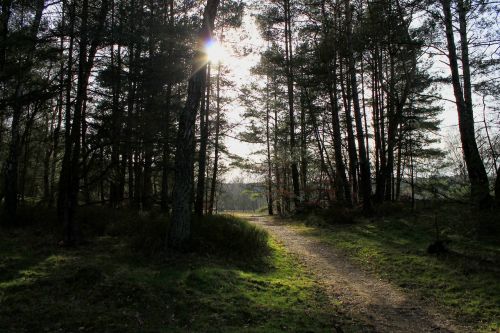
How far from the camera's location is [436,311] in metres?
6.13

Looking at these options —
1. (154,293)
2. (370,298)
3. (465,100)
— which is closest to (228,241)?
(154,293)

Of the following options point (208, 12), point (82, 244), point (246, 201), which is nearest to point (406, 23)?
point (208, 12)

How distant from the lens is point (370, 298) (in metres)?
6.80

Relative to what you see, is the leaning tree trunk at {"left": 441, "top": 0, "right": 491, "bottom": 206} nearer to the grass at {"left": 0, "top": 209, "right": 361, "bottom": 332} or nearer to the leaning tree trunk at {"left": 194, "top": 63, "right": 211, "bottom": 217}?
the grass at {"left": 0, "top": 209, "right": 361, "bottom": 332}

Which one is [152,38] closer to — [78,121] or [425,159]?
[78,121]

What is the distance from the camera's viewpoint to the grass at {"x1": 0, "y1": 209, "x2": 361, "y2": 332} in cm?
528

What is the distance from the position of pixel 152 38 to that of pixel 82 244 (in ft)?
20.9

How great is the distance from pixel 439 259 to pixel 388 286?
179cm

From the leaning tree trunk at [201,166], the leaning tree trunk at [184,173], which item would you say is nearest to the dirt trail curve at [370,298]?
the leaning tree trunk at [184,173]

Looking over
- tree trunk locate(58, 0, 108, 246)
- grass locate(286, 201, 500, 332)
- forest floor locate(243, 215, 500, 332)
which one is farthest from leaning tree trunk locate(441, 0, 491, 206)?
tree trunk locate(58, 0, 108, 246)

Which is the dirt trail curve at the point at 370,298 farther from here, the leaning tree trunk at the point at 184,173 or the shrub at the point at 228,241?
the leaning tree trunk at the point at 184,173

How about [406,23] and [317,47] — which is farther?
[317,47]

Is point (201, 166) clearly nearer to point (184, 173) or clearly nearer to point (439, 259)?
point (184, 173)

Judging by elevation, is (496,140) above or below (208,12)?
below
